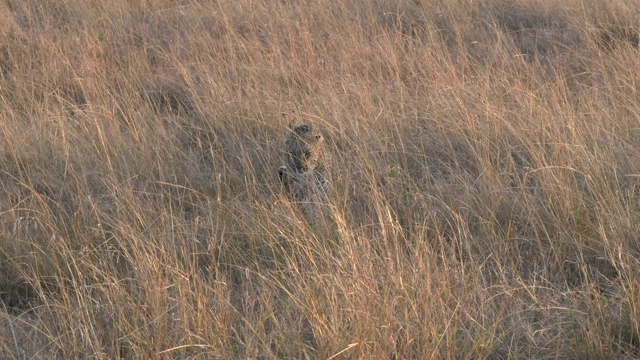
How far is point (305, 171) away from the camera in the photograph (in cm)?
349

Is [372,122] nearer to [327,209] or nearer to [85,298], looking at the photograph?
[327,209]

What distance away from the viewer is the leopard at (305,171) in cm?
340

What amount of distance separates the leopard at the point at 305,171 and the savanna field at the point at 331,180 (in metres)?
0.09

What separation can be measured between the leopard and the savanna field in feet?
0.31

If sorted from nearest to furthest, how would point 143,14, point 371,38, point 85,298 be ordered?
point 85,298 < point 371,38 < point 143,14

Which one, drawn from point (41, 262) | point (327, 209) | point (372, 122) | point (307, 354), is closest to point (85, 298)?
point (41, 262)

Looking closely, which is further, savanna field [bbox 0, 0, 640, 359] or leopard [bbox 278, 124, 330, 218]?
leopard [bbox 278, 124, 330, 218]

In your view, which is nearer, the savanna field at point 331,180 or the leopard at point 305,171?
the savanna field at point 331,180

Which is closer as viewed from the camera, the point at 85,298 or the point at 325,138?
the point at 85,298

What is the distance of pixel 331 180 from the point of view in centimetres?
355

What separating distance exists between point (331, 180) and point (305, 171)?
129 millimetres

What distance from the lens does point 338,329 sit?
2416 mm

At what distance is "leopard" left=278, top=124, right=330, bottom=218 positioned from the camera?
3.40 meters

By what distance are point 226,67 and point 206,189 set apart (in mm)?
1619
